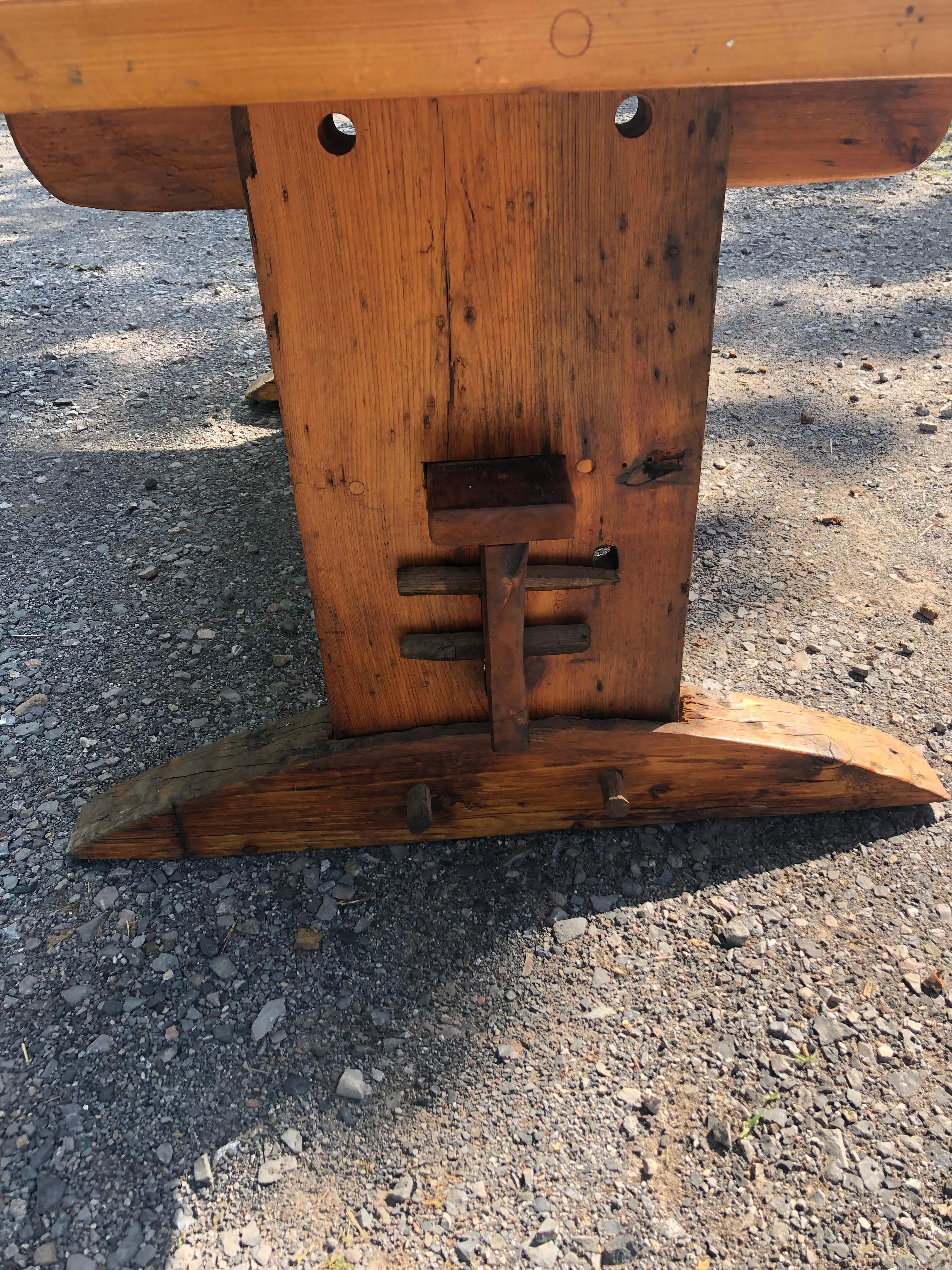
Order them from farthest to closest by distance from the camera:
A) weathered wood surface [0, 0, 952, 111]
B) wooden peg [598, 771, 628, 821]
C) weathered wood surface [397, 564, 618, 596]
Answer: wooden peg [598, 771, 628, 821]
weathered wood surface [397, 564, 618, 596]
weathered wood surface [0, 0, 952, 111]

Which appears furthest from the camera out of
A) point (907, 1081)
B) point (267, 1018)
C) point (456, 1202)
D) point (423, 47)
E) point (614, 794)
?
point (614, 794)

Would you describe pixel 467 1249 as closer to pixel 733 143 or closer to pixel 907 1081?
pixel 907 1081

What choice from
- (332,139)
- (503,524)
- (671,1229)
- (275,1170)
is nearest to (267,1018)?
(275,1170)

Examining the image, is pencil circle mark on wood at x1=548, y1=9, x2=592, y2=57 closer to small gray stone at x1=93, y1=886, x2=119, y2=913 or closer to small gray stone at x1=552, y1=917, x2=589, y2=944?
small gray stone at x1=552, y1=917, x2=589, y2=944

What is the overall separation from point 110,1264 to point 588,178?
1.56 meters

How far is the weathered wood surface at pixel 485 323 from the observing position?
1.18m

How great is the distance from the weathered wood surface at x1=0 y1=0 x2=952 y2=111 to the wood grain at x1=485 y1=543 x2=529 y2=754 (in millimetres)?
563

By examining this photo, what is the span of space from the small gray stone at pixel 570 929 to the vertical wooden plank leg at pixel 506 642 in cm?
31

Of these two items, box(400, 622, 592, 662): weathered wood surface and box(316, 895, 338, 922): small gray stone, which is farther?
box(316, 895, 338, 922): small gray stone

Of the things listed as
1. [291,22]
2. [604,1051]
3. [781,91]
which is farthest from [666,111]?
[604,1051]

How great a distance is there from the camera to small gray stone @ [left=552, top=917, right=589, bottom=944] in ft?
5.37

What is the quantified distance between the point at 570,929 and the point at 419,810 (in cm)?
34

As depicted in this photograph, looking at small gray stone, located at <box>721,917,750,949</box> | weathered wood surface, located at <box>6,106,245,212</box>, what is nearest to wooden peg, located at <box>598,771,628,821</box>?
small gray stone, located at <box>721,917,750,949</box>

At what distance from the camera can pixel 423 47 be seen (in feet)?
2.97
